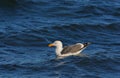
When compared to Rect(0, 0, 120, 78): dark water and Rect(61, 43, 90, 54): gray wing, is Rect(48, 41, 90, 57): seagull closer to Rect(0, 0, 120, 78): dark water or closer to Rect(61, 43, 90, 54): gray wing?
Rect(61, 43, 90, 54): gray wing

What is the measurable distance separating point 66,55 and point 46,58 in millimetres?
988

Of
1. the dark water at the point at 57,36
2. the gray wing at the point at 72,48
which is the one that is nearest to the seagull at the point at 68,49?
the gray wing at the point at 72,48

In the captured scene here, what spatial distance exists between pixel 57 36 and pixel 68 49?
190 cm

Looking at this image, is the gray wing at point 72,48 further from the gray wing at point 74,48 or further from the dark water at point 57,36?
the dark water at point 57,36

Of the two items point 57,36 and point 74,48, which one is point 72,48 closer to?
point 74,48

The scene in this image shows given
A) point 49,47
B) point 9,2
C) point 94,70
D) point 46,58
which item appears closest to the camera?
point 94,70

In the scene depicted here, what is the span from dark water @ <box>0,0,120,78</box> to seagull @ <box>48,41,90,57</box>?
11.2 inches

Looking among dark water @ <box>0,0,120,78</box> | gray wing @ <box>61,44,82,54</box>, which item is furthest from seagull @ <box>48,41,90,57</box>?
dark water @ <box>0,0,120,78</box>

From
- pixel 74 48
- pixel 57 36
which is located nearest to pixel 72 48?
pixel 74 48

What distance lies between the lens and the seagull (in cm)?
1900

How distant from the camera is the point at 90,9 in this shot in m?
24.3

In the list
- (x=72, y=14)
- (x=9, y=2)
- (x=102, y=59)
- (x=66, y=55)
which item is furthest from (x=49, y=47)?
(x=9, y=2)

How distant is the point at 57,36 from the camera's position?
20844mm

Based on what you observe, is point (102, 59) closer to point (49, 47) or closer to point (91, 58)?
point (91, 58)
